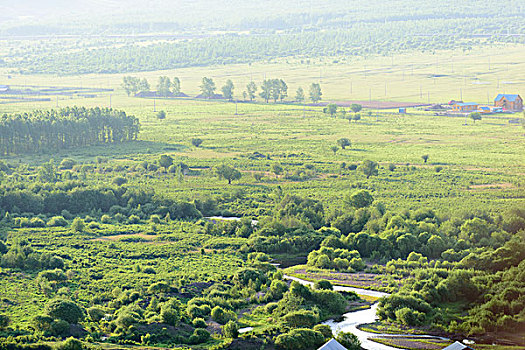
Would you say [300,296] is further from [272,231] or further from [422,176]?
[422,176]

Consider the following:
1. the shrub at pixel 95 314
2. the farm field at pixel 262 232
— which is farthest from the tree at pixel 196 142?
the shrub at pixel 95 314

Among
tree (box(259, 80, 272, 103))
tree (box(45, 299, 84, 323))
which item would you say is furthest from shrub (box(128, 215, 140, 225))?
tree (box(259, 80, 272, 103))

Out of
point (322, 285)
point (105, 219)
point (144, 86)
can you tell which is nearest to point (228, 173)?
point (105, 219)

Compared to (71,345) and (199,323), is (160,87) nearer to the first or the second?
(199,323)

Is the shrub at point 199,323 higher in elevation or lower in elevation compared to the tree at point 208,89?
lower

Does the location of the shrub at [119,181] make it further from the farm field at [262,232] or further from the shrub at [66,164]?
the shrub at [66,164]

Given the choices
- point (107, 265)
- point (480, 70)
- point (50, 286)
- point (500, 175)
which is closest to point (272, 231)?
point (107, 265)
